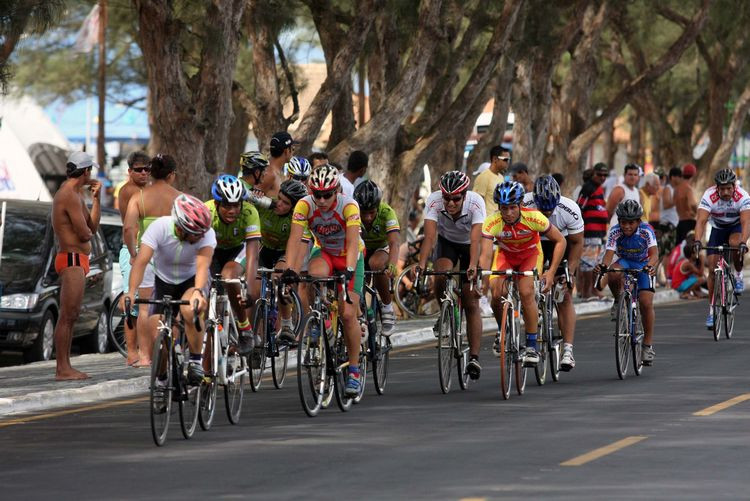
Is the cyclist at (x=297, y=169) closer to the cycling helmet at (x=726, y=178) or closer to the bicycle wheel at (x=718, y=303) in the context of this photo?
the cycling helmet at (x=726, y=178)

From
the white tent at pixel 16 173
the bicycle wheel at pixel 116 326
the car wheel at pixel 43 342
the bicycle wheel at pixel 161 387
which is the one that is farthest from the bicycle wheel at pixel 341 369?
the white tent at pixel 16 173

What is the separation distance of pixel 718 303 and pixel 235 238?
8.37m

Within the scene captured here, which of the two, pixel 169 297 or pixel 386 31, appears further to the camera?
pixel 386 31

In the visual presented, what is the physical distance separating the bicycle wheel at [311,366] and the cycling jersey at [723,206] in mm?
8358

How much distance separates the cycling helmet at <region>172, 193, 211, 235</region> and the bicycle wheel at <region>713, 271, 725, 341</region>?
9.84 meters

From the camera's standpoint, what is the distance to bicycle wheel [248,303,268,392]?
1420cm

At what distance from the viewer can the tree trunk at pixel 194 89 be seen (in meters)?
18.3

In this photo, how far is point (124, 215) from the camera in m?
16.3

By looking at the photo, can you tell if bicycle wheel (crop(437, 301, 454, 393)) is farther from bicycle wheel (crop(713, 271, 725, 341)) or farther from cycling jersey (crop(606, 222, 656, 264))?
bicycle wheel (crop(713, 271, 725, 341))

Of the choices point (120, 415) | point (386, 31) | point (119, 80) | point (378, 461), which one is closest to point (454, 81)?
point (386, 31)

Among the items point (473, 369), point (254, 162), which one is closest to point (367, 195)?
point (254, 162)

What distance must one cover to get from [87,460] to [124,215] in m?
6.02

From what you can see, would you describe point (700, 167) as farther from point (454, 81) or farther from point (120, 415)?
point (120, 415)

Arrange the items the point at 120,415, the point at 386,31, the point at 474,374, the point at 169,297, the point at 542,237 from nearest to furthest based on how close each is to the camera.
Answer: the point at 169,297 < the point at 120,415 < the point at 474,374 < the point at 542,237 < the point at 386,31
